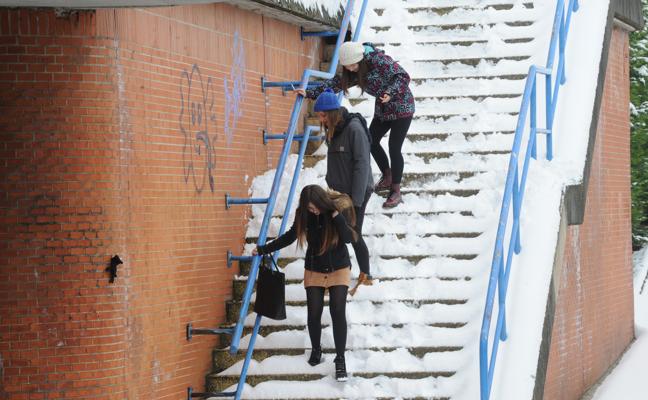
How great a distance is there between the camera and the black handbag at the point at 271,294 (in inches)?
326

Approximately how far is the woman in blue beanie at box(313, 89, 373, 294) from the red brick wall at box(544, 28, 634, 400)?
1794mm

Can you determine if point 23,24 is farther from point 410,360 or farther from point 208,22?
point 410,360

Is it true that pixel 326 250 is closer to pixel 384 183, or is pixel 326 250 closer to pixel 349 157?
pixel 349 157

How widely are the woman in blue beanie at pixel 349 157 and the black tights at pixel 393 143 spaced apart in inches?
32.3

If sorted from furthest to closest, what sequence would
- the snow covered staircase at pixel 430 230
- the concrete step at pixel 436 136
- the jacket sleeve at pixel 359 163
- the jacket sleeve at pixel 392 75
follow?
the concrete step at pixel 436 136, the jacket sleeve at pixel 392 75, the jacket sleeve at pixel 359 163, the snow covered staircase at pixel 430 230

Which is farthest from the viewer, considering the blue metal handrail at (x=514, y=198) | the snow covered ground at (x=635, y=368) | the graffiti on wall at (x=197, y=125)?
the snow covered ground at (x=635, y=368)

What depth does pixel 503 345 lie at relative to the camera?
823cm

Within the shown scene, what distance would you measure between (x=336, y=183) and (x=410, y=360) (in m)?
1.50

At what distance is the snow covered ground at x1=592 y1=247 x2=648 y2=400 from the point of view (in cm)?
1105

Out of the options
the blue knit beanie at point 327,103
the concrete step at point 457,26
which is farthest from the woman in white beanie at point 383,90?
the concrete step at point 457,26

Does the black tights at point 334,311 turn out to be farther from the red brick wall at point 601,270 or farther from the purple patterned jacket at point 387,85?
the red brick wall at point 601,270

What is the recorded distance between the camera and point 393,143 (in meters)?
9.52

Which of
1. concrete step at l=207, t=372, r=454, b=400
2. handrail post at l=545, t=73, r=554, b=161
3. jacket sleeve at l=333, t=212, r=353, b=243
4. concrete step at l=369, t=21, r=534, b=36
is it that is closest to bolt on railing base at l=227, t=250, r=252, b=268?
concrete step at l=207, t=372, r=454, b=400

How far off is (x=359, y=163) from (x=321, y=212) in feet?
2.22
